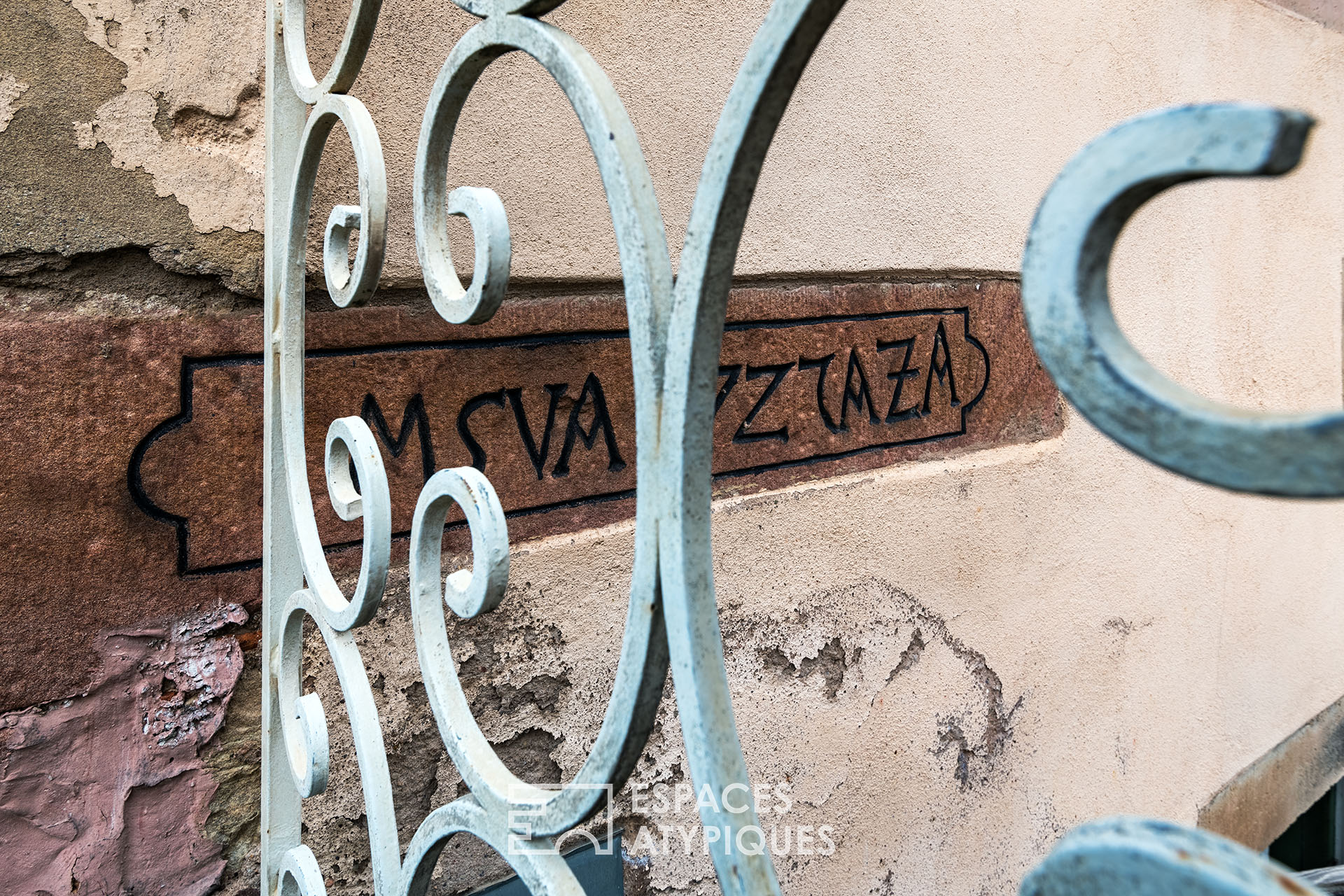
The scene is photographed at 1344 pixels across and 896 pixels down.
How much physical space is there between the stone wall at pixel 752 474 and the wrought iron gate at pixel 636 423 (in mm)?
151

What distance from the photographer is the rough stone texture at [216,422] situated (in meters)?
0.71

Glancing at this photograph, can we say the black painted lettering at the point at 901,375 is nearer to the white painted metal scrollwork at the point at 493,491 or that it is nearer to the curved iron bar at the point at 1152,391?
the white painted metal scrollwork at the point at 493,491

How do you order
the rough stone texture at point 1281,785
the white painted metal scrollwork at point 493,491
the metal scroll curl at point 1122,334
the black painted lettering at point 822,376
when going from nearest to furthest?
the metal scroll curl at point 1122,334 → the white painted metal scrollwork at point 493,491 → the black painted lettering at point 822,376 → the rough stone texture at point 1281,785

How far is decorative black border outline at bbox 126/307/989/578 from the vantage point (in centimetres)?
75

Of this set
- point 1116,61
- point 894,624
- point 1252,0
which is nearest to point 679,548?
point 894,624

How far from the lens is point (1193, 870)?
0.19m

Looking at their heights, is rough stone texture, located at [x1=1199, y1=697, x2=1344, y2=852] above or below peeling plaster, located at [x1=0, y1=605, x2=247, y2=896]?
below

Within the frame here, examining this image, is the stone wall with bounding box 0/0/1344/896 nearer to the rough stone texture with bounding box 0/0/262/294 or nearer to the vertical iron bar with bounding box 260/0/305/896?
the rough stone texture with bounding box 0/0/262/294

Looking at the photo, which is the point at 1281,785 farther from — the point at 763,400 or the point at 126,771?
the point at 126,771

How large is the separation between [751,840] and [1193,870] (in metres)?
0.15

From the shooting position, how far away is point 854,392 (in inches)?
50.7

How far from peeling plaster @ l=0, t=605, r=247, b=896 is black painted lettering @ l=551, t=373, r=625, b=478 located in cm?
35

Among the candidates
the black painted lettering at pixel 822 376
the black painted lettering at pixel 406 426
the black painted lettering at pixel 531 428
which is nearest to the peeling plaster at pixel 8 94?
the black painted lettering at pixel 406 426

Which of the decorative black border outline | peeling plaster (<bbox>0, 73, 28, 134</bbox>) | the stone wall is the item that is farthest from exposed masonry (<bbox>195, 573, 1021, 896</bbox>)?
peeling plaster (<bbox>0, 73, 28, 134</bbox>)
